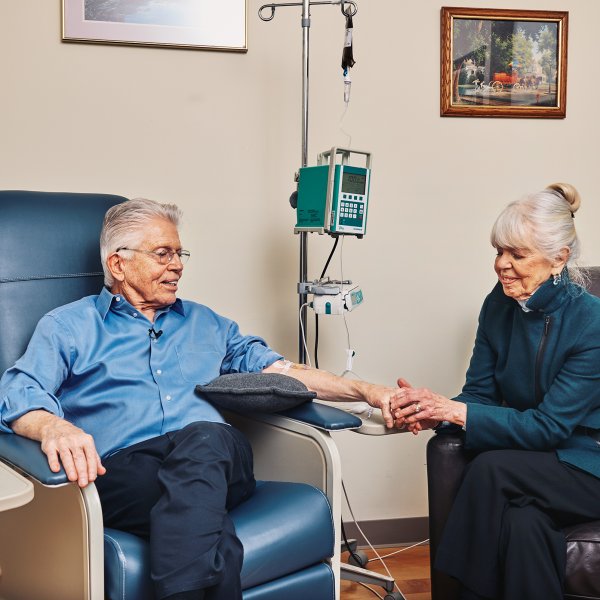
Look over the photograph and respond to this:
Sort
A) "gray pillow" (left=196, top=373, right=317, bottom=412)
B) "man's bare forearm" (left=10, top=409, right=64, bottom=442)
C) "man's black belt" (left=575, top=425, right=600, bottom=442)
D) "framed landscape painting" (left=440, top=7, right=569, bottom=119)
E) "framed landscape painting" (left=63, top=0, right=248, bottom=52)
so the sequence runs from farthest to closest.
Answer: "framed landscape painting" (left=440, top=7, right=569, bottom=119)
"framed landscape painting" (left=63, top=0, right=248, bottom=52)
"man's black belt" (left=575, top=425, right=600, bottom=442)
"gray pillow" (left=196, top=373, right=317, bottom=412)
"man's bare forearm" (left=10, top=409, right=64, bottom=442)

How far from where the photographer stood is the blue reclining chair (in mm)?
1640

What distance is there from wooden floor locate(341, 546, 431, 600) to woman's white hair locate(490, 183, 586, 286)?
1.03m

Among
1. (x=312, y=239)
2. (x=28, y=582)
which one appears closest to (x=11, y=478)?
(x=28, y=582)

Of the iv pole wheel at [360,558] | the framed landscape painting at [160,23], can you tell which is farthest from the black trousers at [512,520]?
the framed landscape painting at [160,23]

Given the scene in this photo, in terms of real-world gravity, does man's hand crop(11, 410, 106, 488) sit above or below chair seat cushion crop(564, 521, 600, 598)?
above

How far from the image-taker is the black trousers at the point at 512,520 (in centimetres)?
190

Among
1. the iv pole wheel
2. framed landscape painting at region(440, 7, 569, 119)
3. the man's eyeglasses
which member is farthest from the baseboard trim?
framed landscape painting at region(440, 7, 569, 119)

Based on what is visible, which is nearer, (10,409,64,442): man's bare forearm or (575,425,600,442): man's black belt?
(10,409,64,442): man's bare forearm

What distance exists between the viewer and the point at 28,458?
5.45ft

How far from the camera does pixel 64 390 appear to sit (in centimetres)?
206

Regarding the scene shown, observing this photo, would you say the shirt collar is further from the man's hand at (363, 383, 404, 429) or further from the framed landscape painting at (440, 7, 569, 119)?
the framed landscape painting at (440, 7, 569, 119)


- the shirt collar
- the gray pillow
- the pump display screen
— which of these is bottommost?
the gray pillow

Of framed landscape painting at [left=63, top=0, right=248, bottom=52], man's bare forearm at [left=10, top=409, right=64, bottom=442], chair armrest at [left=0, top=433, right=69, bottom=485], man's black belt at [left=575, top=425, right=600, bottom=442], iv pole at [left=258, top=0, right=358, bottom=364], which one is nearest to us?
chair armrest at [left=0, top=433, right=69, bottom=485]

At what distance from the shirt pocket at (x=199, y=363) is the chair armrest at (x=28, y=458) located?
47 centimetres
